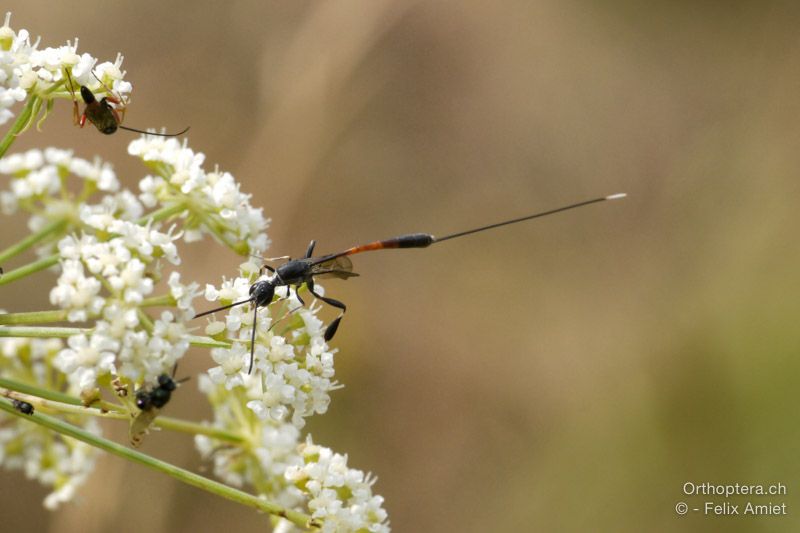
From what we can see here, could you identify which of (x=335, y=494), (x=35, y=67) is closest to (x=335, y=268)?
(x=335, y=494)

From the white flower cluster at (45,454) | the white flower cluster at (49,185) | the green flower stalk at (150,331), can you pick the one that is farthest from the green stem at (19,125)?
the white flower cluster at (45,454)

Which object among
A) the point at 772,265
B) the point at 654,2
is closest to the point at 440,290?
the point at 772,265

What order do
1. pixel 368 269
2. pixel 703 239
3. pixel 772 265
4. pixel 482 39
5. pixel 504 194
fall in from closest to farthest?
1. pixel 772 265
2. pixel 703 239
3. pixel 368 269
4. pixel 504 194
5. pixel 482 39

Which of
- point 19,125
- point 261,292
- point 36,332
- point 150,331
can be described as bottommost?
point 36,332

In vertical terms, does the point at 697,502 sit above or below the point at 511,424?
below

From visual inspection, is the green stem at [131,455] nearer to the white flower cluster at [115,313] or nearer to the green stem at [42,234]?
the white flower cluster at [115,313]

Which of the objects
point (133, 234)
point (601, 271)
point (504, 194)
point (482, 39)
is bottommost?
point (133, 234)

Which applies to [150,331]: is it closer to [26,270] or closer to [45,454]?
[26,270]

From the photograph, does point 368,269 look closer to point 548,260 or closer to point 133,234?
point 548,260
